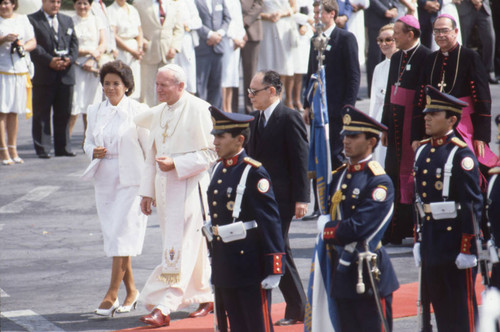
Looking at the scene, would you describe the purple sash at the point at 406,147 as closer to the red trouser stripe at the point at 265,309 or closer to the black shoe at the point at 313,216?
the black shoe at the point at 313,216

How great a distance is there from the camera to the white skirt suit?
861cm

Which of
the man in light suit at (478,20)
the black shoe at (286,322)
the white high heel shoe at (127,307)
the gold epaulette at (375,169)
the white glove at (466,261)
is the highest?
the man in light suit at (478,20)

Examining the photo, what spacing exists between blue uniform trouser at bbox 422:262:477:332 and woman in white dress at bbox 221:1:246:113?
1016cm

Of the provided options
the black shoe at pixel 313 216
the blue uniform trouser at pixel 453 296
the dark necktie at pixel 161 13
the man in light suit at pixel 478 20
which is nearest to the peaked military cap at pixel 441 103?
the blue uniform trouser at pixel 453 296

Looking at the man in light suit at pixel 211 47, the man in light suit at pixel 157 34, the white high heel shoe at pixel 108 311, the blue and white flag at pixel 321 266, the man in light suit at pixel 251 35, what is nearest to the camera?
the blue and white flag at pixel 321 266

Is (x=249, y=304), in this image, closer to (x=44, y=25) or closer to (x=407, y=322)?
(x=407, y=322)

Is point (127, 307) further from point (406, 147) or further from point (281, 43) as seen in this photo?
point (281, 43)

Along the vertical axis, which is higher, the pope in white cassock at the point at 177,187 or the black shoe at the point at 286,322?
the pope in white cassock at the point at 177,187

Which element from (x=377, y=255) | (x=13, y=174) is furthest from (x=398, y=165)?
(x=13, y=174)

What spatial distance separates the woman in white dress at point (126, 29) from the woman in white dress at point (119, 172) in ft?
24.6

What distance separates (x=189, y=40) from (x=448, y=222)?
10.0 m

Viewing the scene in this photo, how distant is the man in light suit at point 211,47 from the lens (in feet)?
53.3

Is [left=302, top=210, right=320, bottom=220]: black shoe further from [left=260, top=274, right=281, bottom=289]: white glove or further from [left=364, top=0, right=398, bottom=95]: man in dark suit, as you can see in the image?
[left=364, top=0, right=398, bottom=95]: man in dark suit

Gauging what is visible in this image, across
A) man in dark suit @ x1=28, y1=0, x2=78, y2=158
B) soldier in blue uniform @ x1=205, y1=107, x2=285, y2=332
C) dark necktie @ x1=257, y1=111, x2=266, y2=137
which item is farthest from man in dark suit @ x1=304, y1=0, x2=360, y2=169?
man in dark suit @ x1=28, y1=0, x2=78, y2=158
